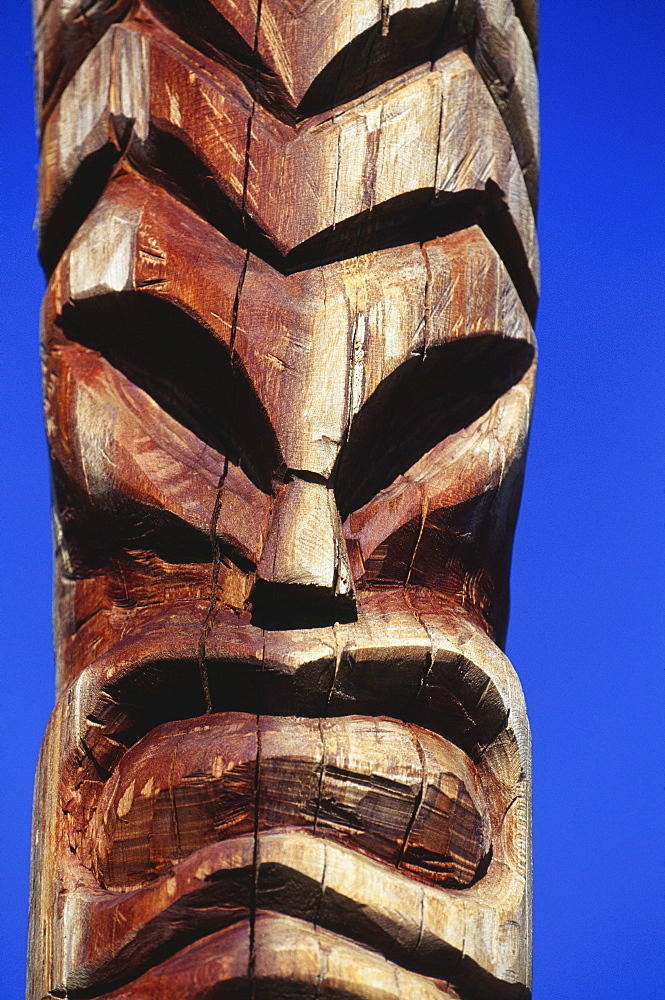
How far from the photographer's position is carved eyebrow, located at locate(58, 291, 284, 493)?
2607 millimetres

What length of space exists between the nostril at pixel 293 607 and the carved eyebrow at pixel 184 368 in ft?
0.75

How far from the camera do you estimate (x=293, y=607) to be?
2461mm

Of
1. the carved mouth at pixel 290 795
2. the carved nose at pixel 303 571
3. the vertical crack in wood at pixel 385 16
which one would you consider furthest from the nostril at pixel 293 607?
the vertical crack in wood at pixel 385 16

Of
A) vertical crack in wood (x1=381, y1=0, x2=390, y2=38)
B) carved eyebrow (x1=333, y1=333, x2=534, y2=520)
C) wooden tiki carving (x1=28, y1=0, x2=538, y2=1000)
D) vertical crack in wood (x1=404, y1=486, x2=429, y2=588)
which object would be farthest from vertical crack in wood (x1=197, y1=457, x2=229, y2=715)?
vertical crack in wood (x1=381, y1=0, x2=390, y2=38)

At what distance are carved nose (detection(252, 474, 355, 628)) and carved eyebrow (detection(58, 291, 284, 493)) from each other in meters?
0.12

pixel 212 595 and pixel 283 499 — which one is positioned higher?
pixel 283 499

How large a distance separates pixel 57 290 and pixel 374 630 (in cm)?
93

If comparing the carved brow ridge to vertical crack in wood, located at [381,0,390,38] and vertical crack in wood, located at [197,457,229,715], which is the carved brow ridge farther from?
vertical crack in wood, located at [381,0,390,38]

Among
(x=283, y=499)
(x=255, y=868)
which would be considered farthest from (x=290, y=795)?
(x=283, y=499)

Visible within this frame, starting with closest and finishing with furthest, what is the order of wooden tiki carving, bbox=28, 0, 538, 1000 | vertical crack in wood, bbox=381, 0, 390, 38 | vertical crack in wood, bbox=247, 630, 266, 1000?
vertical crack in wood, bbox=247, 630, 266, 1000 → wooden tiki carving, bbox=28, 0, 538, 1000 → vertical crack in wood, bbox=381, 0, 390, 38

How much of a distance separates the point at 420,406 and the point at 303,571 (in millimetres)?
525


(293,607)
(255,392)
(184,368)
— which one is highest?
(184,368)

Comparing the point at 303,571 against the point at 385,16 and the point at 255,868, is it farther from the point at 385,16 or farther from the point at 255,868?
the point at 385,16

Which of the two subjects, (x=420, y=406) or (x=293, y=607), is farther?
(x=420, y=406)
